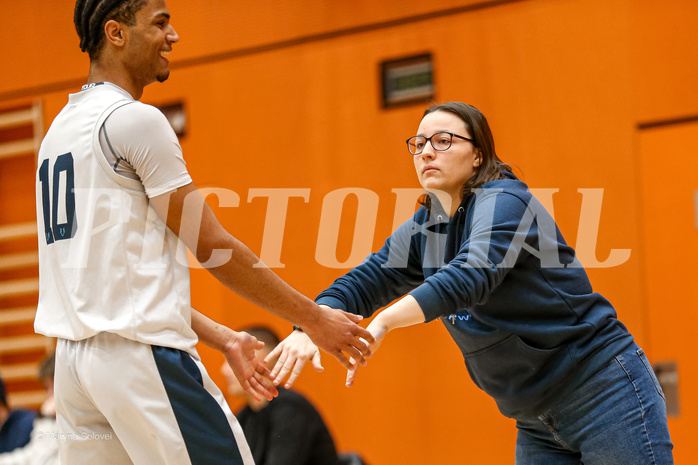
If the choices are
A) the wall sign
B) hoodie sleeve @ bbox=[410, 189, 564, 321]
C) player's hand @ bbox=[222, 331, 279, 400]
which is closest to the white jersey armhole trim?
player's hand @ bbox=[222, 331, 279, 400]

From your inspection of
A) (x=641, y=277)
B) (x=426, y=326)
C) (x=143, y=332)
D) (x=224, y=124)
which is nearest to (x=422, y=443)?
A: (x=426, y=326)

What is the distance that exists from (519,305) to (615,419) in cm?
41

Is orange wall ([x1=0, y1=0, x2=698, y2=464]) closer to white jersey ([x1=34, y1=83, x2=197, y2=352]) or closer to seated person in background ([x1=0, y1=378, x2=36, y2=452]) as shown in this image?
seated person in background ([x1=0, y1=378, x2=36, y2=452])

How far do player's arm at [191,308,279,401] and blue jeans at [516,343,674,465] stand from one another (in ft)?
2.70

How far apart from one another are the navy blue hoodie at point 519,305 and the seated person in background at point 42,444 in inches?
103

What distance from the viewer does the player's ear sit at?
2012 millimetres

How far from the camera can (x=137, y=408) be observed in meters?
1.82

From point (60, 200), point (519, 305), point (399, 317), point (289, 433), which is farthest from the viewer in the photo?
point (289, 433)

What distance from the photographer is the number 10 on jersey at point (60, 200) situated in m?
1.93

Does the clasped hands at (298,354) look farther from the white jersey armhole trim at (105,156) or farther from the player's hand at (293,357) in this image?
the white jersey armhole trim at (105,156)

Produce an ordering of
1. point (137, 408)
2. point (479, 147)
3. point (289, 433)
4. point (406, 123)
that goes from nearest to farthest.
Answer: point (137, 408) < point (479, 147) < point (289, 433) < point (406, 123)

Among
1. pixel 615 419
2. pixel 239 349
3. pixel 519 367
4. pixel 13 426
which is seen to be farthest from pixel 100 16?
pixel 13 426

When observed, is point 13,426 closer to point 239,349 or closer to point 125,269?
point 239,349

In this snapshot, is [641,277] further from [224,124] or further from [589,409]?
[224,124]
